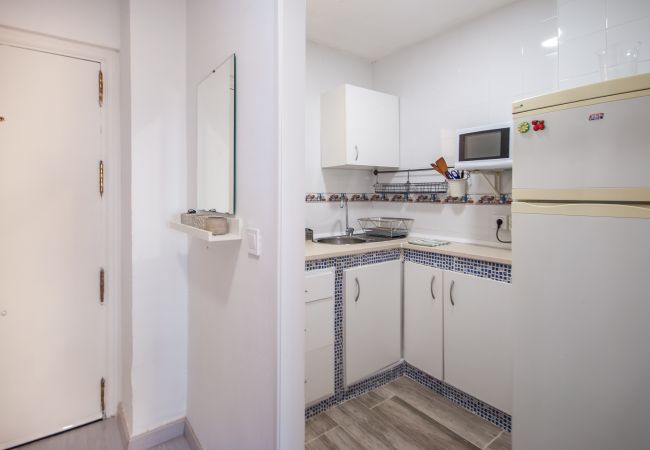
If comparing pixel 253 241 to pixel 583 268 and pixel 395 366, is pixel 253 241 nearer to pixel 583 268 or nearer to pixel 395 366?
pixel 583 268

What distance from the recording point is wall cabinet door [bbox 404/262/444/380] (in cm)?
214

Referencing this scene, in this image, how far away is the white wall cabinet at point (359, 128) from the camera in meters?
2.58

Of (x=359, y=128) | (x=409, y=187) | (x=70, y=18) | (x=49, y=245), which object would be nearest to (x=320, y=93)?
(x=359, y=128)

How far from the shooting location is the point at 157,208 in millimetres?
1687

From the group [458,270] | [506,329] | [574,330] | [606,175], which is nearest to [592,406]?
[574,330]

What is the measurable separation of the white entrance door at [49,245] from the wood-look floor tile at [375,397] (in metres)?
1.56

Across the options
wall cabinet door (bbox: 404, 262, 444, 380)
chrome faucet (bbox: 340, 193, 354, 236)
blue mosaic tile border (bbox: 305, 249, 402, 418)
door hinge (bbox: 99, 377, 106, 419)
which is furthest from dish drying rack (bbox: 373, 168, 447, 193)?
door hinge (bbox: 99, 377, 106, 419)

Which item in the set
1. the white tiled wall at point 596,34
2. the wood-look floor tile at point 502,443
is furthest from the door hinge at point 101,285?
the white tiled wall at point 596,34

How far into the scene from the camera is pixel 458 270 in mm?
2035

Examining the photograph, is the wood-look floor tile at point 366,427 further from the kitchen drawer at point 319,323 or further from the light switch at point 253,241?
the light switch at point 253,241

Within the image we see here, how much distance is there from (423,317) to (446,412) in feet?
1.84

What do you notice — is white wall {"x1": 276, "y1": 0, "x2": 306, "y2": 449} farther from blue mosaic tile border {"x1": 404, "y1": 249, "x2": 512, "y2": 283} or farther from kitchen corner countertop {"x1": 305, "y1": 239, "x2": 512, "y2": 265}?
blue mosaic tile border {"x1": 404, "y1": 249, "x2": 512, "y2": 283}

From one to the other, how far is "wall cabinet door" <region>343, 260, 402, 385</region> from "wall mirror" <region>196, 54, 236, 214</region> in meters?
0.96

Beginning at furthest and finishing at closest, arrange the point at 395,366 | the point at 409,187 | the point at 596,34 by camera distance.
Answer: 1. the point at 409,187
2. the point at 395,366
3. the point at 596,34
